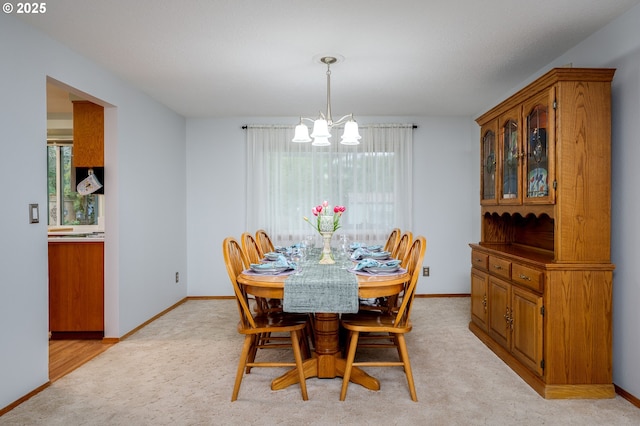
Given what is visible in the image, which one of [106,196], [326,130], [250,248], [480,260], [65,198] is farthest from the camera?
[65,198]

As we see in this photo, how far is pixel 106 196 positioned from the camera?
12.1ft

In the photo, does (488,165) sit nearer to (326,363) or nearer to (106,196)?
(326,363)

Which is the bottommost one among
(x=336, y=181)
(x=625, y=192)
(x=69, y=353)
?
(x=69, y=353)

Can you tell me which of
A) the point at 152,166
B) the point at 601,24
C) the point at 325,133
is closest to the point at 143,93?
the point at 152,166

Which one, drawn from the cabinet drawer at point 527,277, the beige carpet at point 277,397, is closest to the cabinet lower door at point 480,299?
the beige carpet at point 277,397

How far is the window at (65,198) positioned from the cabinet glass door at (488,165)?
4.59 meters

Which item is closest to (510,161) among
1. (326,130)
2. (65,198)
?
(326,130)

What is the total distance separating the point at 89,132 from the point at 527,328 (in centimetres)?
399

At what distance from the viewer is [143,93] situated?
4215mm

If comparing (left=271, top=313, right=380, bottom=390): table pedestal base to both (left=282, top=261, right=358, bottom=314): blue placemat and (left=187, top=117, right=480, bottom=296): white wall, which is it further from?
(left=187, top=117, right=480, bottom=296): white wall

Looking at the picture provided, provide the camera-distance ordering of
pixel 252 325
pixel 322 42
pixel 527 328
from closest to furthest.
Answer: pixel 252 325, pixel 527 328, pixel 322 42

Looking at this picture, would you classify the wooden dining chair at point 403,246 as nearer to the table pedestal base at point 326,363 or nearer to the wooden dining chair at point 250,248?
the table pedestal base at point 326,363

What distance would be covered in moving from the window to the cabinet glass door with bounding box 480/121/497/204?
4592 mm

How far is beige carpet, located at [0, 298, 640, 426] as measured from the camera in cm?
228
